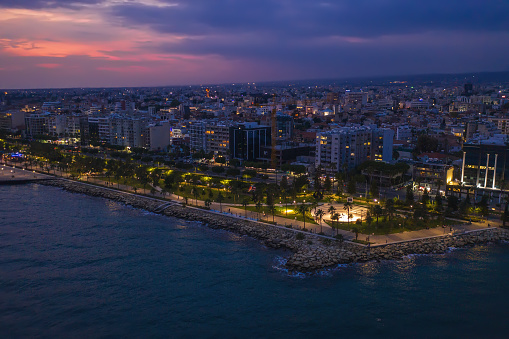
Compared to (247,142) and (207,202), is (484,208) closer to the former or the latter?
(207,202)

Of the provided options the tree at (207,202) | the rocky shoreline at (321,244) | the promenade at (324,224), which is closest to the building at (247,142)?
the promenade at (324,224)

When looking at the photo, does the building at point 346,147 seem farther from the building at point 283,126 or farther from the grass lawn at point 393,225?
the building at point 283,126

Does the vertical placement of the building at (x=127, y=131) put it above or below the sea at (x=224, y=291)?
above

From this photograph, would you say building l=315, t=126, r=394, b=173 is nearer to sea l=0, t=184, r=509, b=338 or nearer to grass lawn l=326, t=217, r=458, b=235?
grass lawn l=326, t=217, r=458, b=235

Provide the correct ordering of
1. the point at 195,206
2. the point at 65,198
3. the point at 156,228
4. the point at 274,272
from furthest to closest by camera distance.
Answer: the point at 65,198 < the point at 195,206 < the point at 156,228 < the point at 274,272

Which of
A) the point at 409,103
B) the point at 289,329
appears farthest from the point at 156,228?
the point at 409,103

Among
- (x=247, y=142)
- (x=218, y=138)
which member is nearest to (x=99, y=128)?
(x=218, y=138)

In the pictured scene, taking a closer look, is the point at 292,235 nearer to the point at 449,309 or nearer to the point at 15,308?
the point at 449,309
